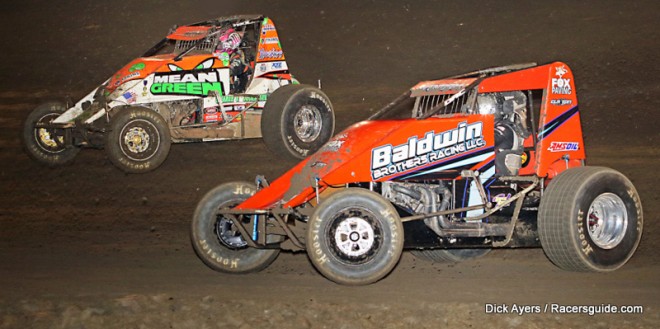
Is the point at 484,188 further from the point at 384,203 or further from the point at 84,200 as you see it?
the point at 84,200

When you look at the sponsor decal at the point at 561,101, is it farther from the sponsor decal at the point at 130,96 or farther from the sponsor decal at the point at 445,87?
the sponsor decal at the point at 130,96

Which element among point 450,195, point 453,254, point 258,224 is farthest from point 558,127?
point 258,224

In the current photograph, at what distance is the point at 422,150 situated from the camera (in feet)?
21.7

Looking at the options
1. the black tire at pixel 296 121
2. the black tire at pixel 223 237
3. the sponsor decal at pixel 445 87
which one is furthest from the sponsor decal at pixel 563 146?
the black tire at pixel 296 121

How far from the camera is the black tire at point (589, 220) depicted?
650cm

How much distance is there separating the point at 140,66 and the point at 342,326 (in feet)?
17.2

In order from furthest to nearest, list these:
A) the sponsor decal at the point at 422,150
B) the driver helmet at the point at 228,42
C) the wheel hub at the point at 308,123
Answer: the driver helmet at the point at 228,42 → the wheel hub at the point at 308,123 → the sponsor decal at the point at 422,150

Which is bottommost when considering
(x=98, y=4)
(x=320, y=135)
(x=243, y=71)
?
(x=320, y=135)

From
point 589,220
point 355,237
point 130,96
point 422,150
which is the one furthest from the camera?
point 130,96

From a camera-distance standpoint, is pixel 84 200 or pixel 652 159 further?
pixel 84 200

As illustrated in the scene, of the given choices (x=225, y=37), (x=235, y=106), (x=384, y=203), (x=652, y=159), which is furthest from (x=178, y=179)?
(x=652, y=159)

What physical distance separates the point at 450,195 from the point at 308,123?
11.1 feet

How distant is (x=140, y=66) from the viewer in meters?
10.1

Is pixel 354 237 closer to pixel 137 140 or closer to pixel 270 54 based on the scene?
pixel 137 140
